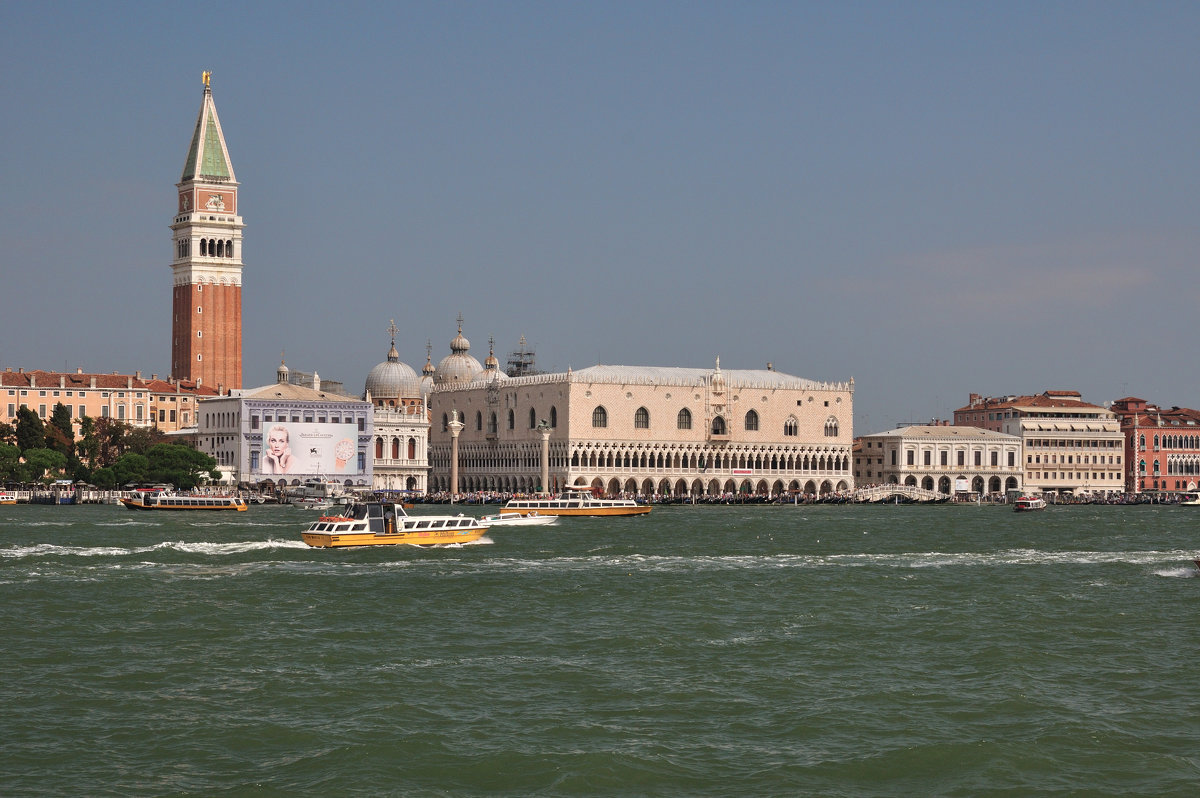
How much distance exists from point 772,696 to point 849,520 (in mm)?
58773

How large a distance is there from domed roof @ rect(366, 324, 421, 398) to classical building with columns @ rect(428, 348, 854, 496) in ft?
32.0

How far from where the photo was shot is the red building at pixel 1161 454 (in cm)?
13588

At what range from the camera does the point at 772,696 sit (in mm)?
23797

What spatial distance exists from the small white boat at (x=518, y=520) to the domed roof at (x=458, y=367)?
204ft

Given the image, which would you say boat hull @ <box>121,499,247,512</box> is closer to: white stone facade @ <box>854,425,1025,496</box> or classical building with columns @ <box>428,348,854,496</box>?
classical building with columns @ <box>428,348,854,496</box>

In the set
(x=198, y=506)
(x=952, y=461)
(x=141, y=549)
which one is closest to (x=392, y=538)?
(x=141, y=549)

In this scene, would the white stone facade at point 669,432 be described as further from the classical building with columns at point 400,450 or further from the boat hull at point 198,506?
the boat hull at point 198,506

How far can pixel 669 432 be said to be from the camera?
11819 centimetres

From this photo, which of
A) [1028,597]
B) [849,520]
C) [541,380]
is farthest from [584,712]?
[541,380]

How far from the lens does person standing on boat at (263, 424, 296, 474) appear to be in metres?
111

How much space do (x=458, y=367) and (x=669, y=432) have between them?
26358mm

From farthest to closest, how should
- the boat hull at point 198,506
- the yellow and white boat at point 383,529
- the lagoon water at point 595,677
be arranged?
the boat hull at point 198,506, the yellow and white boat at point 383,529, the lagoon water at point 595,677

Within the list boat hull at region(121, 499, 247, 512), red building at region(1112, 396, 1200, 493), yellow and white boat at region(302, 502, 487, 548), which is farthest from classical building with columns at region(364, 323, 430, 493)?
yellow and white boat at region(302, 502, 487, 548)

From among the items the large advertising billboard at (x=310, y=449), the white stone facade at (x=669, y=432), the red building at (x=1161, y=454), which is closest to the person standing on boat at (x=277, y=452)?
the large advertising billboard at (x=310, y=449)
